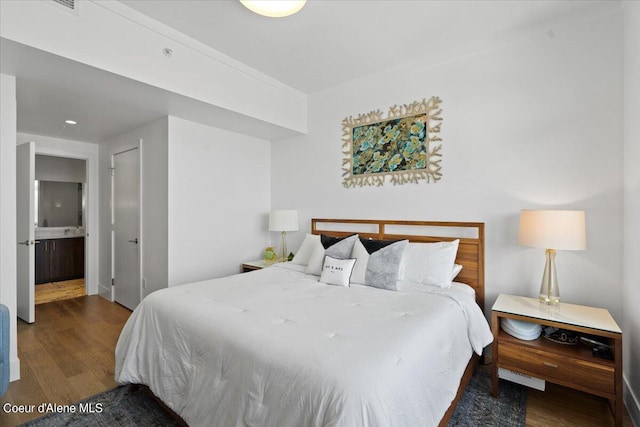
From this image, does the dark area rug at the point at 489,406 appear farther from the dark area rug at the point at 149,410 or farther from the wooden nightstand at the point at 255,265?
the wooden nightstand at the point at 255,265

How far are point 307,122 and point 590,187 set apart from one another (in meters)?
2.94

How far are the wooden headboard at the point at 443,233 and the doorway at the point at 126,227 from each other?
2.49 meters

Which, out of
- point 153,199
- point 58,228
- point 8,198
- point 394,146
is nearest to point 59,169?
point 58,228

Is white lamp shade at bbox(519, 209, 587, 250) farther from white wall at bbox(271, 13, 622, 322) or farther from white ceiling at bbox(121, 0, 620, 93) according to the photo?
white ceiling at bbox(121, 0, 620, 93)

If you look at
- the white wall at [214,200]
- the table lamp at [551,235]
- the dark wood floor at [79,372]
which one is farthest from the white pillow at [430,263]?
the white wall at [214,200]

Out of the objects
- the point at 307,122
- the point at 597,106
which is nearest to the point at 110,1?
the point at 307,122

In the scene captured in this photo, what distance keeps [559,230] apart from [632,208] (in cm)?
43

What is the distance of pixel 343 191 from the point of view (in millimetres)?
3650

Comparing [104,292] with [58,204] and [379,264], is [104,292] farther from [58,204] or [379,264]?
[379,264]

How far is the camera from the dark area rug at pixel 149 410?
1882 millimetres

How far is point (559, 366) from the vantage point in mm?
1935

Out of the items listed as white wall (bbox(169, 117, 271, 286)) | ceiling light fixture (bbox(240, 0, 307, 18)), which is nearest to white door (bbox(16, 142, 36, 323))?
white wall (bbox(169, 117, 271, 286))

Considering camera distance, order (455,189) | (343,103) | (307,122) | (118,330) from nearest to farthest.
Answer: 1. (455,189)
2. (118,330)
3. (343,103)
4. (307,122)

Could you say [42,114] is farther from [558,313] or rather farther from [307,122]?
[558,313]
